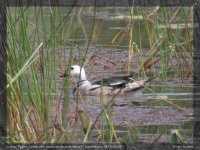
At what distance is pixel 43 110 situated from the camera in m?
4.26

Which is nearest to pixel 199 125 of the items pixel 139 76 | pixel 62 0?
pixel 62 0

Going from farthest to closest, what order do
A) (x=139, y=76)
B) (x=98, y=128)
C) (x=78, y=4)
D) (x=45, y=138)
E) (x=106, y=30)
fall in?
(x=106, y=30), (x=139, y=76), (x=98, y=128), (x=78, y=4), (x=45, y=138)

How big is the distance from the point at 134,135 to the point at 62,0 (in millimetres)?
1503

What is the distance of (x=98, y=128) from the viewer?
4.91 metres

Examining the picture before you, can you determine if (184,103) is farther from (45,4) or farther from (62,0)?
(45,4)

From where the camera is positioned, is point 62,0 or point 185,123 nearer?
point 185,123

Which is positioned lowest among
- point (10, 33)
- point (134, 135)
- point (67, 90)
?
point (134, 135)

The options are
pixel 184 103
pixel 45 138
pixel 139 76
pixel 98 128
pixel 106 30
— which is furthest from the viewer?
pixel 106 30

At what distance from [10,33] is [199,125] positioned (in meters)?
1.35

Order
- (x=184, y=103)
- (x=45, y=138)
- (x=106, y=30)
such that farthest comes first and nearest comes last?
(x=106, y=30) < (x=184, y=103) < (x=45, y=138)

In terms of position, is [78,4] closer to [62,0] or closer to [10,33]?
[10,33]

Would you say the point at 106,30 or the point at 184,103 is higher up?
the point at 106,30

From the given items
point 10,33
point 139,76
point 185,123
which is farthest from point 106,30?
point 10,33

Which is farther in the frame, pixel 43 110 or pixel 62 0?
pixel 62 0
